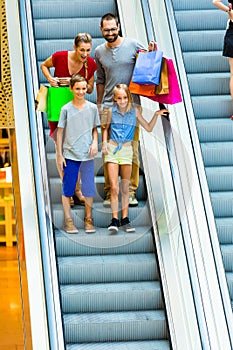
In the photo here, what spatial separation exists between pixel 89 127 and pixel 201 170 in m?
0.93

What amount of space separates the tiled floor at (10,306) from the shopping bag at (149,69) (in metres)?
4.75

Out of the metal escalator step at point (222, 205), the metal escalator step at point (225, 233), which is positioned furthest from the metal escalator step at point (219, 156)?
the metal escalator step at point (225, 233)

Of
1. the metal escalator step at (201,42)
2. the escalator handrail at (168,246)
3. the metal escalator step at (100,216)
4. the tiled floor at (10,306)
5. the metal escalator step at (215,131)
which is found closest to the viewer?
the escalator handrail at (168,246)

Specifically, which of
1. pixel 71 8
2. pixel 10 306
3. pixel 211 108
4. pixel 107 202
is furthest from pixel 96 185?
pixel 10 306

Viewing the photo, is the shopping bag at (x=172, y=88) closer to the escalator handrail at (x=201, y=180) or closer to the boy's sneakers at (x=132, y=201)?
the escalator handrail at (x=201, y=180)

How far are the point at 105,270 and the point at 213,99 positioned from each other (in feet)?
7.50

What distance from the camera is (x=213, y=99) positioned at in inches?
367

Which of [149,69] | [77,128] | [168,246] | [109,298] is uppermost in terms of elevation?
[149,69]

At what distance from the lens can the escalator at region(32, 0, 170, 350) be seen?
295 inches

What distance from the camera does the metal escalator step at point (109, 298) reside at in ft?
25.1

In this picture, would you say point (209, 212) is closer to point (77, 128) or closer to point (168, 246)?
point (168, 246)

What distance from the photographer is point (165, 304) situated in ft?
25.2

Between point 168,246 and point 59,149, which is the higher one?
point 59,149

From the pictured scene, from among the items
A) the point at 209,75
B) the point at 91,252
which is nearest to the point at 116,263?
the point at 91,252
